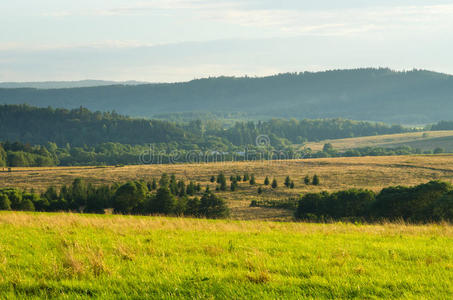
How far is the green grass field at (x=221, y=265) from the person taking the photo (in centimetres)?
945

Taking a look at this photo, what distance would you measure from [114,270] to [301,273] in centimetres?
443

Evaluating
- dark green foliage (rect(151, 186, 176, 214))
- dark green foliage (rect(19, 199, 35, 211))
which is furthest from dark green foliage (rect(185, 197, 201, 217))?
dark green foliage (rect(19, 199, 35, 211))

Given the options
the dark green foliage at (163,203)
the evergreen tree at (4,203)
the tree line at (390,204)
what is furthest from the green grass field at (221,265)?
the evergreen tree at (4,203)

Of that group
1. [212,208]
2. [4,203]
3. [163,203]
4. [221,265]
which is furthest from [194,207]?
[221,265]

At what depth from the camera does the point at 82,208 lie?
2633 inches

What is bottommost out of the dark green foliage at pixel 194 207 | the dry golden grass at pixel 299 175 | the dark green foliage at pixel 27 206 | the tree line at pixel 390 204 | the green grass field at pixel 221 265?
the dry golden grass at pixel 299 175

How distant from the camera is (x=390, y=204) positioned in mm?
50125

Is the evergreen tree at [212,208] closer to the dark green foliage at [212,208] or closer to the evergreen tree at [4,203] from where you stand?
the dark green foliage at [212,208]

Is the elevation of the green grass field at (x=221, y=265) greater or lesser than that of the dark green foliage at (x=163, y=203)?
greater

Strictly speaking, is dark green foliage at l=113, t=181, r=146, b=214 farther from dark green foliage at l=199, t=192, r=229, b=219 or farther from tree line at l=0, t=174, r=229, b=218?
dark green foliage at l=199, t=192, r=229, b=219

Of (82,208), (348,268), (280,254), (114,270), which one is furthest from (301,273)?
(82,208)

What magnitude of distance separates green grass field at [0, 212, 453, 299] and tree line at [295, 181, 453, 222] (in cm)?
2496

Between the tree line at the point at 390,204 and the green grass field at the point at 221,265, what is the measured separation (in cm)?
2496

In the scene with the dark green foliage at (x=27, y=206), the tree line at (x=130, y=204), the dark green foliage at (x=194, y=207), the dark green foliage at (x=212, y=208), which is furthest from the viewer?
the dark green foliage at (x=194, y=207)
